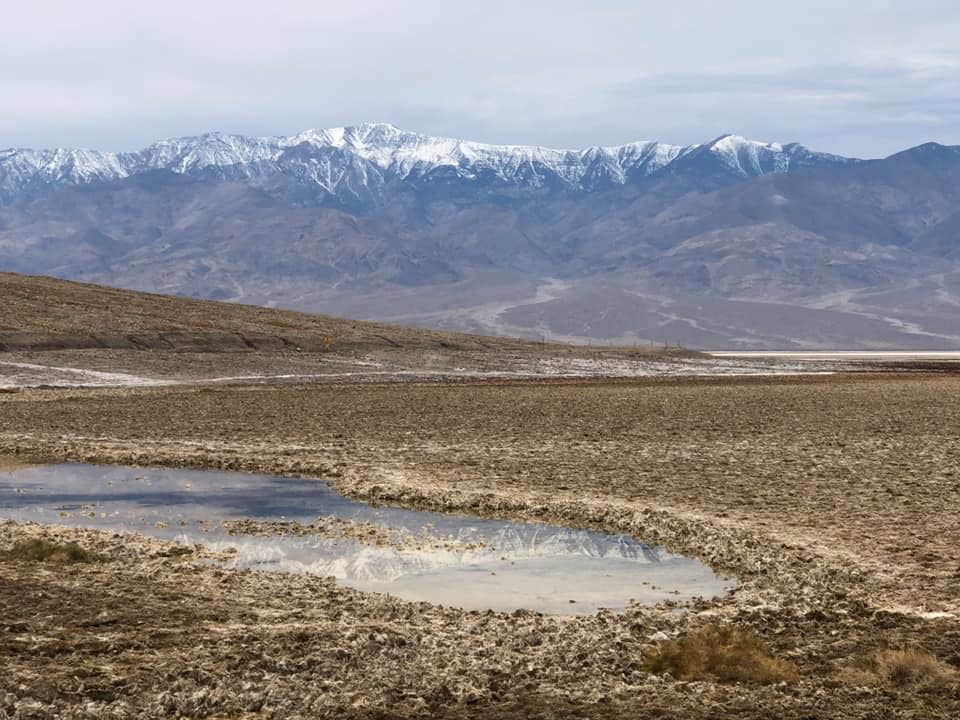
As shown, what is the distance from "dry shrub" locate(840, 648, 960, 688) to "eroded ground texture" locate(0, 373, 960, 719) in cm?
9

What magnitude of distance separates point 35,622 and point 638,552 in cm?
914

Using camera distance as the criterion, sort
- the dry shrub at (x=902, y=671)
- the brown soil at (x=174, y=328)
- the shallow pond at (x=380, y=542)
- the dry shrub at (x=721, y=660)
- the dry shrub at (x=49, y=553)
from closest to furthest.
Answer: the dry shrub at (x=902, y=671) < the dry shrub at (x=721, y=660) < the shallow pond at (x=380, y=542) < the dry shrub at (x=49, y=553) < the brown soil at (x=174, y=328)

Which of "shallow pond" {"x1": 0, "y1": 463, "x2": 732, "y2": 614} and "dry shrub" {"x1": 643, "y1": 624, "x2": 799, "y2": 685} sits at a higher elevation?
"dry shrub" {"x1": 643, "y1": 624, "x2": 799, "y2": 685}

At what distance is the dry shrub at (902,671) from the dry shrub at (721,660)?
0.60 m

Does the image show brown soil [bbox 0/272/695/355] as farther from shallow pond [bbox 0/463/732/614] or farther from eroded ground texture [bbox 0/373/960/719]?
shallow pond [bbox 0/463/732/614]

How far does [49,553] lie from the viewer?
635 inches

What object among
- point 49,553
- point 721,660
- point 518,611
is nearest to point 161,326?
point 49,553

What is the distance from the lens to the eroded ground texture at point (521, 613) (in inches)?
414

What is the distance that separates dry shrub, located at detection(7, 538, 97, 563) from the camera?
52.2 feet

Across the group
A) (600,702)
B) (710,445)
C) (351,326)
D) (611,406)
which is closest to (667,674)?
(600,702)

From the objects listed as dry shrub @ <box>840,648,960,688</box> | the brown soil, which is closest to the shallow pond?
dry shrub @ <box>840,648,960,688</box>

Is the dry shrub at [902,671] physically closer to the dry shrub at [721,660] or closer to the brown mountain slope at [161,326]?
the dry shrub at [721,660]

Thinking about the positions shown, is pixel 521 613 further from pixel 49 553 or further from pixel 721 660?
pixel 49 553

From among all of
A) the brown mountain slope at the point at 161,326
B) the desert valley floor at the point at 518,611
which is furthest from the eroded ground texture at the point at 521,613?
the brown mountain slope at the point at 161,326
